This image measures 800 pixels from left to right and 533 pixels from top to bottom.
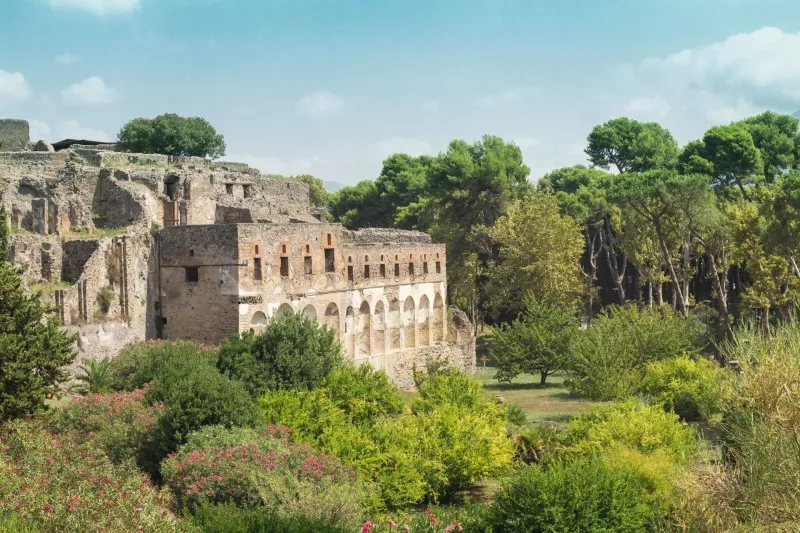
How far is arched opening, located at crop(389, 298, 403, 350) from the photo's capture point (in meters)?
49.3

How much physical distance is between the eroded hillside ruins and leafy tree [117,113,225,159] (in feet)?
16.4

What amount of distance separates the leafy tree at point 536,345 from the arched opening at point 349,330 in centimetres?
735

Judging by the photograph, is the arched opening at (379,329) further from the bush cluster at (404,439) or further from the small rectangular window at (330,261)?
the bush cluster at (404,439)

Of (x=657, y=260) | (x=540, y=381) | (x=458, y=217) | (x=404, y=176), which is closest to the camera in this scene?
(x=540, y=381)

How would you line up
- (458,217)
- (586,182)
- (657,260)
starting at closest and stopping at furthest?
(657,260)
(458,217)
(586,182)

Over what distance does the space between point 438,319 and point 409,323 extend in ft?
9.38

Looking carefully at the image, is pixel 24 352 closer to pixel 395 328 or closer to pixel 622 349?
pixel 622 349

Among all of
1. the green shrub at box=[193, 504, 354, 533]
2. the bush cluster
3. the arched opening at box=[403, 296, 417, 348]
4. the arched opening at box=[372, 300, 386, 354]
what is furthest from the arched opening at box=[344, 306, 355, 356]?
the green shrub at box=[193, 504, 354, 533]

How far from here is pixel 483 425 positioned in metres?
28.5

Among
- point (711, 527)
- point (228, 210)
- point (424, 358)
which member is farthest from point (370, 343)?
point (711, 527)

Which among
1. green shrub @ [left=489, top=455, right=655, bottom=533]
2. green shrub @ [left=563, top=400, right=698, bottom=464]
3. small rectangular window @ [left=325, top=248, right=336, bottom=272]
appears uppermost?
small rectangular window @ [left=325, top=248, right=336, bottom=272]

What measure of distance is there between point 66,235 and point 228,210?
30.1 feet

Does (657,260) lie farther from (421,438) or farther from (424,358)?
(421,438)

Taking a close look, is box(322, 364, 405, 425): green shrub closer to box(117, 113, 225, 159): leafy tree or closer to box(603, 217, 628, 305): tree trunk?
box(117, 113, 225, 159): leafy tree
